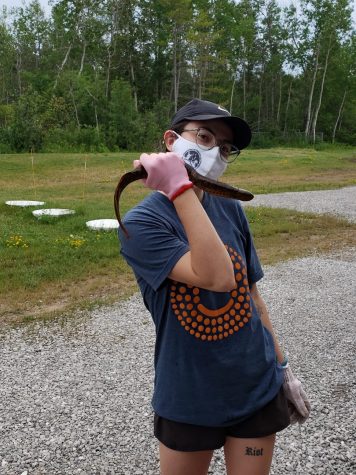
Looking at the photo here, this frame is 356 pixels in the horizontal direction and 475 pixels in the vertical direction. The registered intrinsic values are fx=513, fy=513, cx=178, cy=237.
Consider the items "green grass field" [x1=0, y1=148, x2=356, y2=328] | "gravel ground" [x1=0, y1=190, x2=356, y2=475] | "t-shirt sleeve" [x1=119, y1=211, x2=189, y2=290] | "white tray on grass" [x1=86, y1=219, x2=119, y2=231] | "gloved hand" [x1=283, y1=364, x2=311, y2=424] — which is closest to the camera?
"t-shirt sleeve" [x1=119, y1=211, x2=189, y2=290]

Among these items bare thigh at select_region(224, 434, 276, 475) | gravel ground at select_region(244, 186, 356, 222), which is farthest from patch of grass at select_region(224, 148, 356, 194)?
bare thigh at select_region(224, 434, 276, 475)

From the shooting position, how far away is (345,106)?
59.5 m

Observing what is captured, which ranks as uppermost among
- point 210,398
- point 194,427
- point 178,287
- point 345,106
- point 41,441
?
point 345,106

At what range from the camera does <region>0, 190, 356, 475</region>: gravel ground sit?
3.29m

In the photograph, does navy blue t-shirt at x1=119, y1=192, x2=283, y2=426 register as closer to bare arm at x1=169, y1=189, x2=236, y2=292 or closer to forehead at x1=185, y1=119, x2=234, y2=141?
bare arm at x1=169, y1=189, x2=236, y2=292

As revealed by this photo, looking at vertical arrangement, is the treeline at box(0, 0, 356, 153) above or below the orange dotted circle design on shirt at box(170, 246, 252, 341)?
above

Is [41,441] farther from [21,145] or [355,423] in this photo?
[21,145]

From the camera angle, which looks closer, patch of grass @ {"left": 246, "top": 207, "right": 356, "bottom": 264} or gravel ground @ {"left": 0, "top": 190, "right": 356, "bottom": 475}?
gravel ground @ {"left": 0, "top": 190, "right": 356, "bottom": 475}

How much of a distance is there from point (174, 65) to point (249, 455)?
49.5 metres

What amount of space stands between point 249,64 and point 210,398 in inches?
2490

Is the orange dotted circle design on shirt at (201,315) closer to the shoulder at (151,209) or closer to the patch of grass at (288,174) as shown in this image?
the shoulder at (151,209)

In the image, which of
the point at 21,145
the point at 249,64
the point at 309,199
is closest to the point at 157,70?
the point at 249,64

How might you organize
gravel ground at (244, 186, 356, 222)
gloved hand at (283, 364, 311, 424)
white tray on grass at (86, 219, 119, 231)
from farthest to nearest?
gravel ground at (244, 186, 356, 222) → white tray on grass at (86, 219, 119, 231) → gloved hand at (283, 364, 311, 424)

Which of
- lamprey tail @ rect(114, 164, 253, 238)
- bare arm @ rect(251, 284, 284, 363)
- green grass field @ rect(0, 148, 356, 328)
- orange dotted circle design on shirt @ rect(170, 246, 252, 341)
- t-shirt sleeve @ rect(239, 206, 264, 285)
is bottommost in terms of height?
green grass field @ rect(0, 148, 356, 328)
